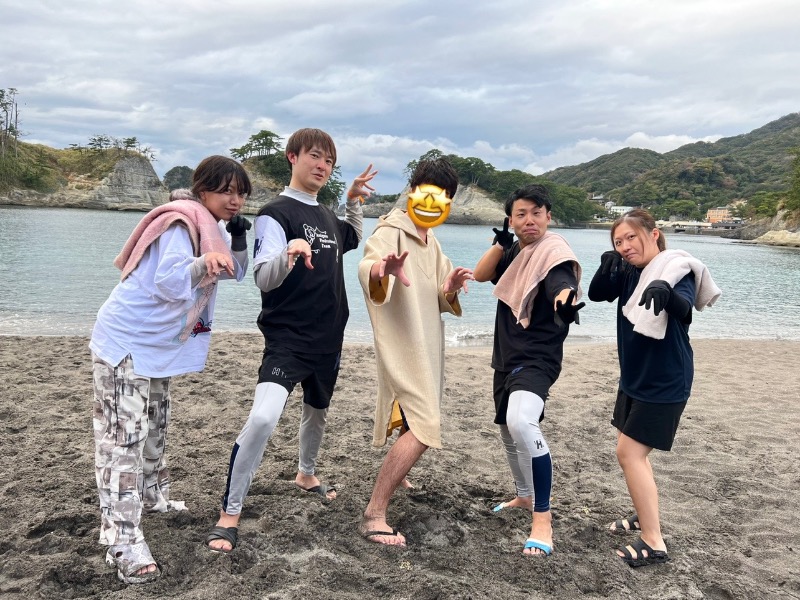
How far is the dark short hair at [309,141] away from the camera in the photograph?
3.53 meters

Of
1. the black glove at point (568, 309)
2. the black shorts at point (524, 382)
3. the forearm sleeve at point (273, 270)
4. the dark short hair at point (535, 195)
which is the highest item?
the dark short hair at point (535, 195)

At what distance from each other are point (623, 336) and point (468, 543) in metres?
1.60

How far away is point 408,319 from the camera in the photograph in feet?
11.5

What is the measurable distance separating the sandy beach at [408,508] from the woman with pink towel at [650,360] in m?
0.35

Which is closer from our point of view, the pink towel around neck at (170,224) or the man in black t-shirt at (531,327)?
the pink towel around neck at (170,224)

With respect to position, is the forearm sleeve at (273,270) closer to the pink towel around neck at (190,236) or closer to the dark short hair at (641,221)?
the pink towel around neck at (190,236)

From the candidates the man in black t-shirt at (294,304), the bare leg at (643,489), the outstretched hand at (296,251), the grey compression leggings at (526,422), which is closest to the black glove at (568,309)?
the grey compression leggings at (526,422)

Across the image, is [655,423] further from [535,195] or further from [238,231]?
[238,231]

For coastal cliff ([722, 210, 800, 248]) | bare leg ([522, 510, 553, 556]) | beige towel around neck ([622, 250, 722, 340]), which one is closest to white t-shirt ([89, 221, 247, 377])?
bare leg ([522, 510, 553, 556])

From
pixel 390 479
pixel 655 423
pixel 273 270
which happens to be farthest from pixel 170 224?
pixel 655 423

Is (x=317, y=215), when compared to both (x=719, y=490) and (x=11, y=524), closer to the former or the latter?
(x=11, y=524)

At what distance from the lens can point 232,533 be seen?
3.22 meters

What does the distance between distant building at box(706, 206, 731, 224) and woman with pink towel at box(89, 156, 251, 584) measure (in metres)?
152

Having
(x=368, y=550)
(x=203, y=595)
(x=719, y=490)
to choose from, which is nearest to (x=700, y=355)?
(x=719, y=490)
